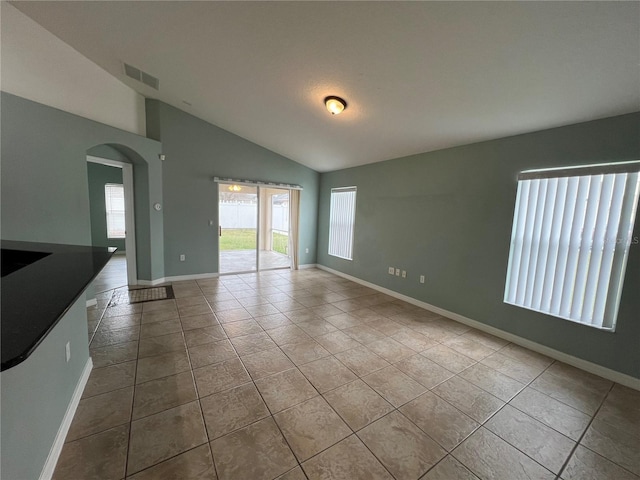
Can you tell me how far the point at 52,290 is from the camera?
1076 millimetres

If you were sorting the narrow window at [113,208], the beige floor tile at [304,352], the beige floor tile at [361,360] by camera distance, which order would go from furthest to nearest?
the narrow window at [113,208], the beige floor tile at [304,352], the beige floor tile at [361,360]

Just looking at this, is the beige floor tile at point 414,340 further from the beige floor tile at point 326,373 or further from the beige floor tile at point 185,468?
the beige floor tile at point 185,468

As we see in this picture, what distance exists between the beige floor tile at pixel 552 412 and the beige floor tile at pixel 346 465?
51.4 inches

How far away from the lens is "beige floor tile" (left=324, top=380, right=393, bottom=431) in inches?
69.0

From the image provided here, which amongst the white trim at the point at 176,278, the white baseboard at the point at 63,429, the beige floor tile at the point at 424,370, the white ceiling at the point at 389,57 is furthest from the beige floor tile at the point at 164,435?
the white trim at the point at 176,278

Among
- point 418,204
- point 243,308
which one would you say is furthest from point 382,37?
point 243,308

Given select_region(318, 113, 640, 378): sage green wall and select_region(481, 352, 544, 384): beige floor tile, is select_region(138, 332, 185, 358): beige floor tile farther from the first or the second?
select_region(318, 113, 640, 378): sage green wall

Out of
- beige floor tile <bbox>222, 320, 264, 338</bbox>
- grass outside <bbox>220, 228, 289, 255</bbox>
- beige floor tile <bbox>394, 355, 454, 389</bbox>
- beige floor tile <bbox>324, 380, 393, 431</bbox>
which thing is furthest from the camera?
grass outside <bbox>220, 228, 289, 255</bbox>

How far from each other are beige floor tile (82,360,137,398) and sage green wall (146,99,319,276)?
8.84 ft

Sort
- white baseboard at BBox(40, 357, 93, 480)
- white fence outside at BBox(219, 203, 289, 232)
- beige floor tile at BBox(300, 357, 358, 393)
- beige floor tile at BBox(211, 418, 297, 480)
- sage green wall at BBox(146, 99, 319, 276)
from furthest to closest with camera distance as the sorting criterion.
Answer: white fence outside at BBox(219, 203, 289, 232) → sage green wall at BBox(146, 99, 319, 276) → beige floor tile at BBox(300, 357, 358, 393) → beige floor tile at BBox(211, 418, 297, 480) → white baseboard at BBox(40, 357, 93, 480)

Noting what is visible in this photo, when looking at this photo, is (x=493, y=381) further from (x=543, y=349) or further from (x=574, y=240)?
(x=574, y=240)

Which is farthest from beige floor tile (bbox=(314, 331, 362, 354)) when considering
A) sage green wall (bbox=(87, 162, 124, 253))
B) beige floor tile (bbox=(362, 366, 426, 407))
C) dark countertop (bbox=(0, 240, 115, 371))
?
sage green wall (bbox=(87, 162, 124, 253))

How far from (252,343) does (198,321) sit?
3.03ft

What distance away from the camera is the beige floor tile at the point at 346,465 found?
53.9 inches
